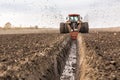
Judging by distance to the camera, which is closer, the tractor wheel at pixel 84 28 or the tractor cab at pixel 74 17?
the tractor cab at pixel 74 17

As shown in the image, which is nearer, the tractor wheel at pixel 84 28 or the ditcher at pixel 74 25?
the ditcher at pixel 74 25

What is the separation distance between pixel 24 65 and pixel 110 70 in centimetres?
216

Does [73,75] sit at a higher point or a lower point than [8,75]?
lower

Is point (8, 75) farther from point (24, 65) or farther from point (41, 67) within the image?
point (41, 67)

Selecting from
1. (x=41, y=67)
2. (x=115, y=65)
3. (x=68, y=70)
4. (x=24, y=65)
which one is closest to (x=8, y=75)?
(x=24, y=65)

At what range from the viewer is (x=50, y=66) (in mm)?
9328

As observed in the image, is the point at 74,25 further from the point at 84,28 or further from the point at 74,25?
the point at 84,28

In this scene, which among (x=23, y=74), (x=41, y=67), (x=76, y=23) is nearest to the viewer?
(x=23, y=74)

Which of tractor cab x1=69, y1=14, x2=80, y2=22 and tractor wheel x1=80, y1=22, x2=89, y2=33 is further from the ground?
tractor cab x1=69, y1=14, x2=80, y2=22

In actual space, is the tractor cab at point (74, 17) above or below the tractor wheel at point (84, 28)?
above

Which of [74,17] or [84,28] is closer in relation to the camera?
[74,17]

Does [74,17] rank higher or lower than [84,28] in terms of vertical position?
higher

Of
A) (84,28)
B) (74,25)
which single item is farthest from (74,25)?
(84,28)

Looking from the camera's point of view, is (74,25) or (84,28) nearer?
(74,25)
